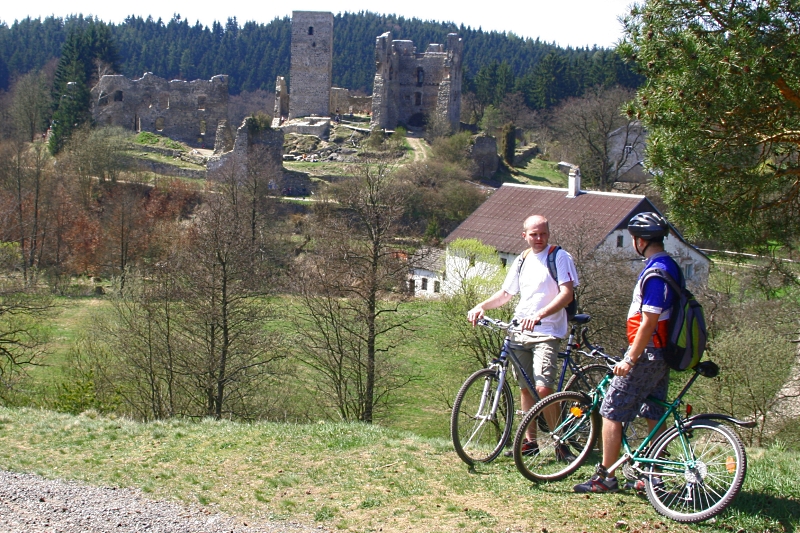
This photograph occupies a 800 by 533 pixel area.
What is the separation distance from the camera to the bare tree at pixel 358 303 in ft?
66.3

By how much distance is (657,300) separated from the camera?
5.47 metres

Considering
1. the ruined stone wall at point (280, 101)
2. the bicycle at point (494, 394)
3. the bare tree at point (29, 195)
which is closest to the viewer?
the bicycle at point (494, 394)

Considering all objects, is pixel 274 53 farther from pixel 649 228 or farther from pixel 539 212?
pixel 649 228

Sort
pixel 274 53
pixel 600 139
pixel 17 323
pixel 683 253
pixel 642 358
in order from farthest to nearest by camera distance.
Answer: pixel 274 53 < pixel 600 139 < pixel 683 253 < pixel 17 323 < pixel 642 358

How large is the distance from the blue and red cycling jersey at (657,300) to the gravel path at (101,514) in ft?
8.35

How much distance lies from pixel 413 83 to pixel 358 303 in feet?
143

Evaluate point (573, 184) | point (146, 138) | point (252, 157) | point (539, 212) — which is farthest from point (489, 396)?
point (146, 138)

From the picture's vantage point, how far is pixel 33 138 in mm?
58281

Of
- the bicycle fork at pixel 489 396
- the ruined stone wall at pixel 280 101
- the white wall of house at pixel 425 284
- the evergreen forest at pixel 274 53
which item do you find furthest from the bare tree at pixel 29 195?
the evergreen forest at pixel 274 53

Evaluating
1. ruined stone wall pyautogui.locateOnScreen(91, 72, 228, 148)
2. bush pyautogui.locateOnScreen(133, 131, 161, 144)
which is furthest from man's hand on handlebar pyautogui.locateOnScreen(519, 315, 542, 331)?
ruined stone wall pyautogui.locateOnScreen(91, 72, 228, 148)

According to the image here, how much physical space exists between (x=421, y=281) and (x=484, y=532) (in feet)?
94.2

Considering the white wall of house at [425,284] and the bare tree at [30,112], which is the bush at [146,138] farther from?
the white wall of house at [425,284]

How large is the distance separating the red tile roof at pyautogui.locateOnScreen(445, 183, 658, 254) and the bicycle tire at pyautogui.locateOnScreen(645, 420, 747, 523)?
80.4ft

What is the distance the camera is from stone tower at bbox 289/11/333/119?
189ft
